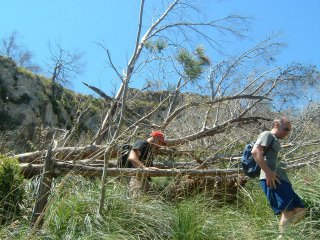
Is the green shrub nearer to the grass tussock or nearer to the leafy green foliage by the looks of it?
the grass tussock

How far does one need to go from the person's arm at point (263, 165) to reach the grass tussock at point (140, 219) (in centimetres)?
52

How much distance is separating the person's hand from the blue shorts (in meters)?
0.05

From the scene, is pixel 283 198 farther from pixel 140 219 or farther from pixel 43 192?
pixel 43 192

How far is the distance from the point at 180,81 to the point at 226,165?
218cm

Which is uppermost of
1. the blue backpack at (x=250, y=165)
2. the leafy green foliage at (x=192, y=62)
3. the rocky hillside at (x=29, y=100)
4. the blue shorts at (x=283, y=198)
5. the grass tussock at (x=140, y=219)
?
the rocky hillside at (x=29, y=100)

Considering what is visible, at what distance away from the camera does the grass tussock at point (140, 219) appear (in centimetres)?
505

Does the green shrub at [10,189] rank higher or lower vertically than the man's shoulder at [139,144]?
lower

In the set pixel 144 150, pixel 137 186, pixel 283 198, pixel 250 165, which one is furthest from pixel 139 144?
pixel 283 198

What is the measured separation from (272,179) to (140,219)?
4.86 ft

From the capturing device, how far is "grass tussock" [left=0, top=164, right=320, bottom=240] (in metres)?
5.05

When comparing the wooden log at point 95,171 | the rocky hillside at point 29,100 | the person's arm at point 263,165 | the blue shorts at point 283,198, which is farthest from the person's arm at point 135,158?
the rocky hillside at point 29,100

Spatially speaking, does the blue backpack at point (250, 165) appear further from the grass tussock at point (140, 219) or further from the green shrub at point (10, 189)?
the green shrub at point (10, 189)

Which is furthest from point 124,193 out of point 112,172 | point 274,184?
point 274,184

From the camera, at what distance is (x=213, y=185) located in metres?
7.46
